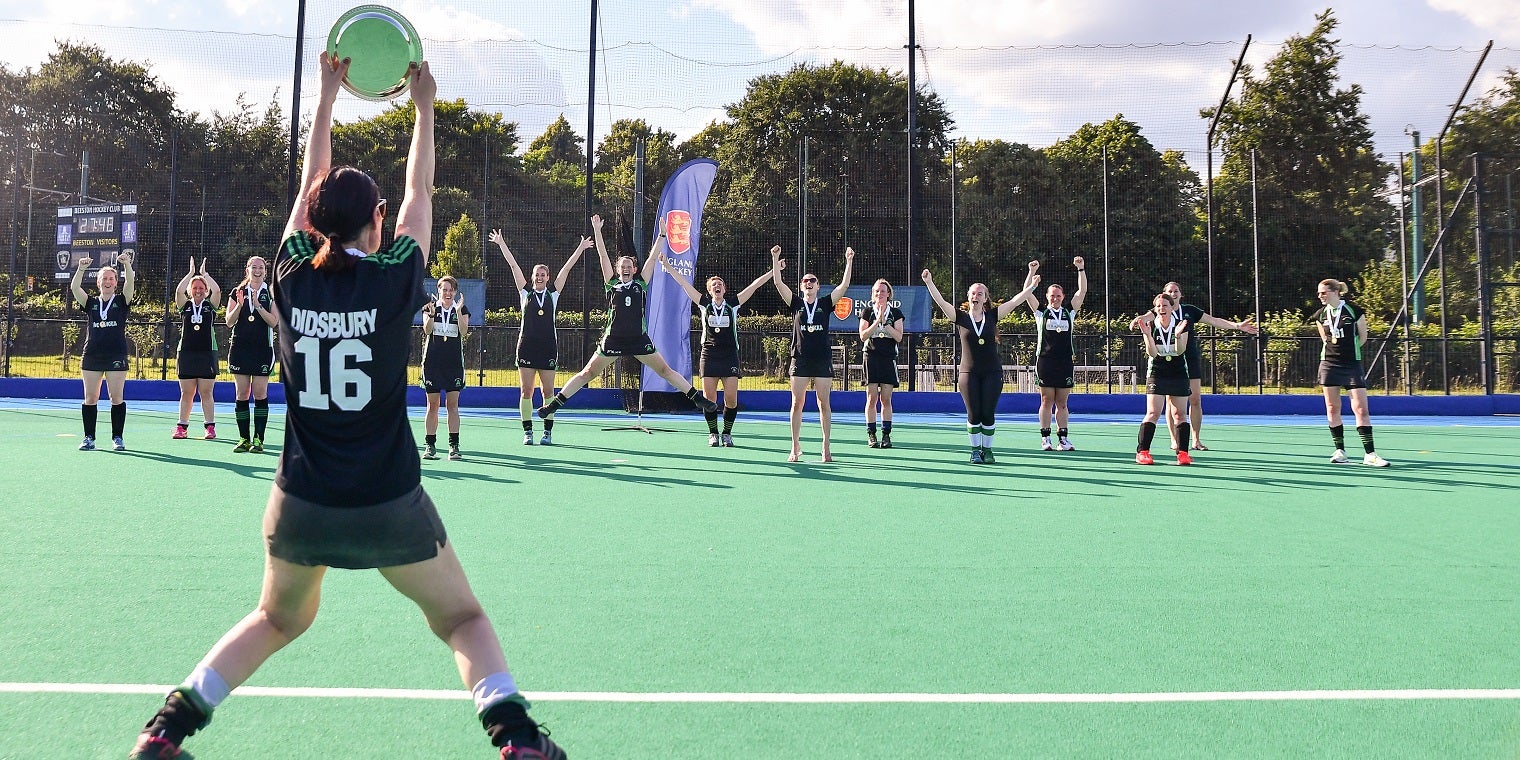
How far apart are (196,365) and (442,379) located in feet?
10.2

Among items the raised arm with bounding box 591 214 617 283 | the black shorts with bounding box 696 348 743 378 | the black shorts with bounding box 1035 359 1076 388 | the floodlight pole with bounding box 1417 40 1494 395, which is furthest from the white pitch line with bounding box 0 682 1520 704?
the floodlight pole with bounding box 1417 40 1494 395

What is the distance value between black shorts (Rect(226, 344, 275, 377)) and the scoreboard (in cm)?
1400

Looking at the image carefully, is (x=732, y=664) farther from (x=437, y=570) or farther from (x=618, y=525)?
(x=618, y=525)

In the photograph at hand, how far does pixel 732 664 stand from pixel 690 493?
14.8ft

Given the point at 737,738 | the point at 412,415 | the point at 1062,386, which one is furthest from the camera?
the point at 412,415

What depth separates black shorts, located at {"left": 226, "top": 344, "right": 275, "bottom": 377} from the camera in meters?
10.8

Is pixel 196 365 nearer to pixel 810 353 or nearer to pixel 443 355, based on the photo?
pixel 443 355

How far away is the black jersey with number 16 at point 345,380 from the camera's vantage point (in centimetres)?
265

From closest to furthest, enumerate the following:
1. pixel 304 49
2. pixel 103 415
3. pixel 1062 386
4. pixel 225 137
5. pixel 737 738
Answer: pixel 737 738
pixel 1062 386
pixel 103 415
pixel 304 49
pixel 225 137

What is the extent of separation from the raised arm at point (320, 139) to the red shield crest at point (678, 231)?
43.0 feet

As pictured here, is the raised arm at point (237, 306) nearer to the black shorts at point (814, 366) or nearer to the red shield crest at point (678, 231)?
the black shorts at point (814, 366)

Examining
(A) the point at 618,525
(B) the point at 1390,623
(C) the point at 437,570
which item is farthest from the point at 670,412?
(C) the point at 437,570

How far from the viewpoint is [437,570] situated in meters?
2.70

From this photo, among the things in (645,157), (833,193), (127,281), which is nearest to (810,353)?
(127,281)
